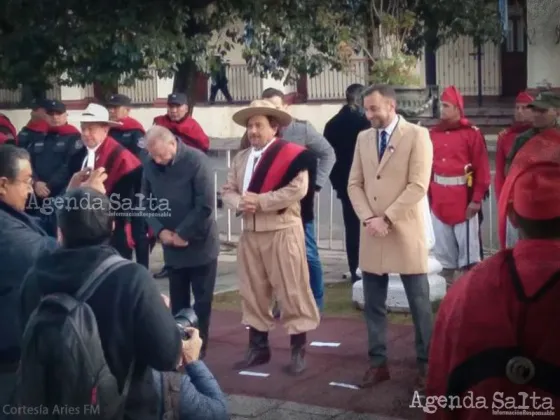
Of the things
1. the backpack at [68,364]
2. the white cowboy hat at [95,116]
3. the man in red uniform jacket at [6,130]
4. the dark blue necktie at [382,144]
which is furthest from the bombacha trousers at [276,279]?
the man in red uniform jacket at [6,130]

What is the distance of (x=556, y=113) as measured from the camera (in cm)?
819

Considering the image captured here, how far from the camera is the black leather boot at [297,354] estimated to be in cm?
770

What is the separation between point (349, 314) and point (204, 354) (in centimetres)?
158

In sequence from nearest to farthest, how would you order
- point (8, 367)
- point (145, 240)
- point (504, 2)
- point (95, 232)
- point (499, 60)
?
point (95, 232) < point (8, 367) < point (145, 240) < point (504, 2) < point (499, 60)

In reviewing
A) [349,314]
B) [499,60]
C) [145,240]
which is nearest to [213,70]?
[145,240]

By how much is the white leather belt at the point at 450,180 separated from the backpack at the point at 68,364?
5990mm

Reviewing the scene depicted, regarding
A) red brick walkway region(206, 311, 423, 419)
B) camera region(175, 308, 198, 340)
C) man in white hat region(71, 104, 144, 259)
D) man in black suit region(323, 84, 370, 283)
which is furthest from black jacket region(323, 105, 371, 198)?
camera region(175, 308, 198, 340)

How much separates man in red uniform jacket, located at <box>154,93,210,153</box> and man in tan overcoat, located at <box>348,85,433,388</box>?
13.0 feet

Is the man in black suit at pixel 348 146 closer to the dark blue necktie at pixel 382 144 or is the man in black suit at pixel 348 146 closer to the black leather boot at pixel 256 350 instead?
the black leather boot at pixel 256 350

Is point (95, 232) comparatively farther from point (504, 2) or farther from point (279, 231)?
point (504, 2)

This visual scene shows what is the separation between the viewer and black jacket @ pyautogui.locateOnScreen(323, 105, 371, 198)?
1020 centimetres

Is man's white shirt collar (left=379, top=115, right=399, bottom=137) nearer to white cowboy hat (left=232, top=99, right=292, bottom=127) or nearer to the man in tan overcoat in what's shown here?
the man in tan overcoat

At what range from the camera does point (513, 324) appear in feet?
10.3

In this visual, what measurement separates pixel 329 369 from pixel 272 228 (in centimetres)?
106
